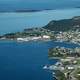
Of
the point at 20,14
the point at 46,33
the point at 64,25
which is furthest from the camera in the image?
the point at 20,14

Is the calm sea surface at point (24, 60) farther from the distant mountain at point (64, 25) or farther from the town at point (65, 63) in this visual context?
the distant mountain at point (64, 25)

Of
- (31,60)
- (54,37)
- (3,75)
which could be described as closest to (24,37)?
(54,37)

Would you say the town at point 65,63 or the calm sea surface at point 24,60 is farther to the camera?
the calm sea surface at point 24,60

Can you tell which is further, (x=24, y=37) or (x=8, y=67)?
(x=24, y=37)

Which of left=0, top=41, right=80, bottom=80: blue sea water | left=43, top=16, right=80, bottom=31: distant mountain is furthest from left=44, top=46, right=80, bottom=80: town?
left=43, top=16, right=80, bottom=31: distant mountain

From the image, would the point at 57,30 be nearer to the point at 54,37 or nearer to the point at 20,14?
the point at 54,37

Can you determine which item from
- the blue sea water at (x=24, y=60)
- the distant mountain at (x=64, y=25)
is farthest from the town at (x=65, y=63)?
the distant mountain at (x=64, y=25)

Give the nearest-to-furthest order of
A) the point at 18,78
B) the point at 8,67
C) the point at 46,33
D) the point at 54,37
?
the point at 18,78 < the point at 8,67 < the point at 54,37 < the point at 46,33

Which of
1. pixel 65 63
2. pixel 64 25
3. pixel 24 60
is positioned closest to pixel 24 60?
pixel 24 60

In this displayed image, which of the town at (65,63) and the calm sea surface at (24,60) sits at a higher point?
the town at (65,63)
